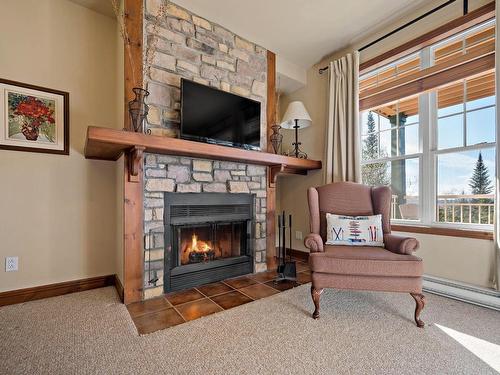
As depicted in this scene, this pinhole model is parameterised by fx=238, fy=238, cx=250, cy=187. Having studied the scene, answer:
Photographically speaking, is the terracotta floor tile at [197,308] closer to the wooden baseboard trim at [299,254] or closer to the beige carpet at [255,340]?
the beige carpet at [255,340]

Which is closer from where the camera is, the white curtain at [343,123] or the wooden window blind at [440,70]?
the wooden window blind at [440,70]

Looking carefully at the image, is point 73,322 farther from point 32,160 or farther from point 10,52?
point 10,52

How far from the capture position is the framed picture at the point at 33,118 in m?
1.96

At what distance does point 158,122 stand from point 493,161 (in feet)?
9.62

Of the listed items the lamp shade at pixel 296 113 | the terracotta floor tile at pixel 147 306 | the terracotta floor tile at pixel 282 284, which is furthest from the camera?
the lamp shade at pixel 296 113

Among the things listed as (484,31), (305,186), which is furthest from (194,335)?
(484,31)

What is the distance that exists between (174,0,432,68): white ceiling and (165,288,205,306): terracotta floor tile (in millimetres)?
2712

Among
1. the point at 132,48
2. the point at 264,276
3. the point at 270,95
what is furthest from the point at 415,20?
the point at 264,276

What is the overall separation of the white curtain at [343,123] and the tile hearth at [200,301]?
4.29 ft

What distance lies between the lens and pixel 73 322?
1.62 m

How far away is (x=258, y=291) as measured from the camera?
219 centimetres

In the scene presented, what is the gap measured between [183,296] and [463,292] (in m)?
2.36

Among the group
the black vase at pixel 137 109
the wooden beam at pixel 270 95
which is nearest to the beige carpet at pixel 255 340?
the black vase at pixel 137 109

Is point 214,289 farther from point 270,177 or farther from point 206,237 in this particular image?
point 270,177
